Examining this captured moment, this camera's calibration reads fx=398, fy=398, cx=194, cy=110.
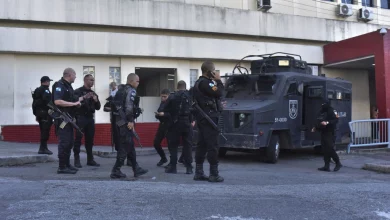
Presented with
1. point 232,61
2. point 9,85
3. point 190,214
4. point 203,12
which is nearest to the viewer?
point 190,214

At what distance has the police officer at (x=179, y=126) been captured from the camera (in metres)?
7.76

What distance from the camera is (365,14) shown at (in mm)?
20438

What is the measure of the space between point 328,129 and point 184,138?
141 inches

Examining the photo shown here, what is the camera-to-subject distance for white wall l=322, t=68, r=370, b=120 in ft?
65.8

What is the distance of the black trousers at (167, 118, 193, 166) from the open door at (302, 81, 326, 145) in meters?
4.17

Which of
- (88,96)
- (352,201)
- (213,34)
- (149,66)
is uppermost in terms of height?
(213,34)

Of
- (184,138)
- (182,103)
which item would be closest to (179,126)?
(184,138)

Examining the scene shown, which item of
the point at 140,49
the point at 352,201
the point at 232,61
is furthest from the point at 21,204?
the point at 232,61

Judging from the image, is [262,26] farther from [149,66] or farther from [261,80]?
[261,80]

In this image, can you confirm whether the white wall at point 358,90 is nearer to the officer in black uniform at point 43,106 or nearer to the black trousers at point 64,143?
the officer in black uniform at point 43,106

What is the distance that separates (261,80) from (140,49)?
652 centimetres

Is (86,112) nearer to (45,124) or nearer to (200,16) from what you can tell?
(45,124)

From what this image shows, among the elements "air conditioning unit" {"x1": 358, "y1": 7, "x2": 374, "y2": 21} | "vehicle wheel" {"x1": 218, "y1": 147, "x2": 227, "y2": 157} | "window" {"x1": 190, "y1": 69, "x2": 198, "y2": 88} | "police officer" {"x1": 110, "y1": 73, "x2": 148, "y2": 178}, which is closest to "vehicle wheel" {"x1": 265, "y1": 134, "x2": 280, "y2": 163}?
"vehicle wheel" {"x1": 218, "y1": 147, "x2": 227, "y2": 157}

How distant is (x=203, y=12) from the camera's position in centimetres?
1641
